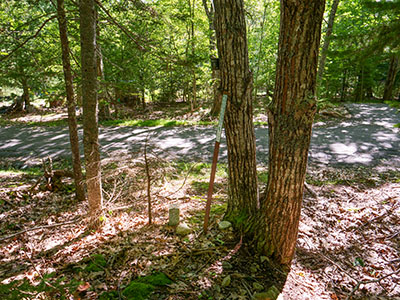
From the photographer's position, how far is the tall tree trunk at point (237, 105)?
293 cm

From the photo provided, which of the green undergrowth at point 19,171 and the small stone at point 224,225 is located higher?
the small stone at point 224,225

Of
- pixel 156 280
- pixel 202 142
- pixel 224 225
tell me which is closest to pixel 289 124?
pixel 224 225

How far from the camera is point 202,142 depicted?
990 centimetres

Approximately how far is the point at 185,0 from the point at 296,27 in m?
14.2

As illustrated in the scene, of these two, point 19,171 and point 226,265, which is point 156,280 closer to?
point 226,265

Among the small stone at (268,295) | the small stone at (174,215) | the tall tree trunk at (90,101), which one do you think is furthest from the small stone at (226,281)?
the tall tree trunk at (90,101)

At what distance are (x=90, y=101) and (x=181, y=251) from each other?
8.69 feet

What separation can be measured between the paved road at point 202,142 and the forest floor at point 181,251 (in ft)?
8.64

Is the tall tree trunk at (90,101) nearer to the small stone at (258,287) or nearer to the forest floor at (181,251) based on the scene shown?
the forest floor at (181,251)

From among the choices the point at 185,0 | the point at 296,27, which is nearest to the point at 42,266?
the point at 296,27

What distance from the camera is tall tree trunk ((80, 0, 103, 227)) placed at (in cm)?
347

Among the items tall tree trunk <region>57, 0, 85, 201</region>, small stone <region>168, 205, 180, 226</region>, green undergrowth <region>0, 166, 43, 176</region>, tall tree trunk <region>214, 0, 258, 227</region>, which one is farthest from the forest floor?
green undergrowth <region>0, 166, 43, 176</region>

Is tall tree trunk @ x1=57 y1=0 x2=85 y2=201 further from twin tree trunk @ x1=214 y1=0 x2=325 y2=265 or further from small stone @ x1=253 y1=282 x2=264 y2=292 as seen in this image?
small stone @ x1=253 y1=282 x2=264 y2=292

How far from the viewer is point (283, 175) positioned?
9.11 feet
